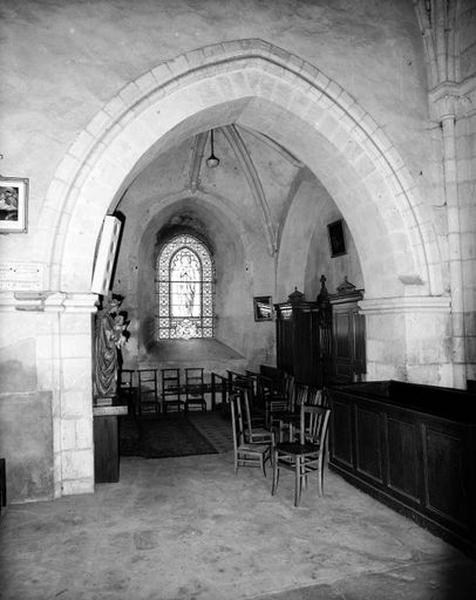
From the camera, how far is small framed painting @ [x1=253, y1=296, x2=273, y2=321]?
10.1 m

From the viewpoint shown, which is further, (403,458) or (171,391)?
(171,391)

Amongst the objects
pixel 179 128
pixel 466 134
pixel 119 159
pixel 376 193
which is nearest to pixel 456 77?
pixel 466 134

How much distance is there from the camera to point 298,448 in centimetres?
469

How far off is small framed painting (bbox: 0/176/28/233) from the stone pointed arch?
→ 0.21 meters

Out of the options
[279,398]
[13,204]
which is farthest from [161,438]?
[13,204]

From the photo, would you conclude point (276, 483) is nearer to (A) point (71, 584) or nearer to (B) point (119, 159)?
(A) point (71, 584)

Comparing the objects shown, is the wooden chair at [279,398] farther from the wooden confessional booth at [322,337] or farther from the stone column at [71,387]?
the stone column at [71,387]

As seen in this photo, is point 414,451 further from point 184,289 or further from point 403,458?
point 184,289

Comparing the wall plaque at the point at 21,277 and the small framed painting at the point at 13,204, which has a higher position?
the small framed painting at the point at 13,204

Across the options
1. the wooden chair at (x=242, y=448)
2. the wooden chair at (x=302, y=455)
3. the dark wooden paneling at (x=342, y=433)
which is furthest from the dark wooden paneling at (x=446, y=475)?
the wooden chair at (x=242, y=448)

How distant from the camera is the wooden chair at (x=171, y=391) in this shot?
9.35m

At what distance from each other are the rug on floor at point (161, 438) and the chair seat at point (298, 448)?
1.99m

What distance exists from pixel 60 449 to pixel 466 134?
5.88m

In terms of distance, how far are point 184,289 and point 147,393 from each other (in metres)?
2.53
